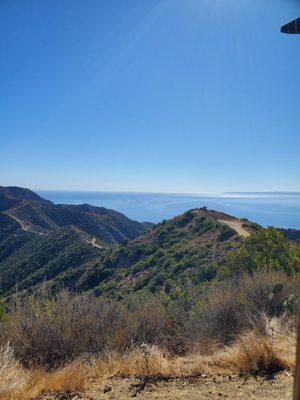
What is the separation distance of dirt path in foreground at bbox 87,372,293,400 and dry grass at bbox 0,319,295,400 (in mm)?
207

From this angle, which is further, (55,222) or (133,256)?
(55,222)

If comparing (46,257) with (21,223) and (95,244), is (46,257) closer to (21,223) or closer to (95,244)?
(95,244)

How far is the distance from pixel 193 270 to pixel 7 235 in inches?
2321

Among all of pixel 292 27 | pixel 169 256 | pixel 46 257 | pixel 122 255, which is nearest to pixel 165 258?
pixel 169 256

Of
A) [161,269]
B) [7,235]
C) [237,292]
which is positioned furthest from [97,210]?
[237,292]

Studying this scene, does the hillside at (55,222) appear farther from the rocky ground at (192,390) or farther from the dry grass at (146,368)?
the rocky ground at (192,390)

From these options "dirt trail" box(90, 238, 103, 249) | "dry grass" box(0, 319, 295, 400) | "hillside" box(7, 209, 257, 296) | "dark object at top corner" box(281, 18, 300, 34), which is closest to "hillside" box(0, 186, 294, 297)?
"hillside" box(7, 209, 257, 296)

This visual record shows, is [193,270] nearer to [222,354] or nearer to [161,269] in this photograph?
[161,269]

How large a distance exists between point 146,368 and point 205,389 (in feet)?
3.32

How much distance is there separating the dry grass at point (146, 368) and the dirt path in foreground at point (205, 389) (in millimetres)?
207

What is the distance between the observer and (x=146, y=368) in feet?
18.3

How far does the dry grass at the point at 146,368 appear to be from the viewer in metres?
4.92

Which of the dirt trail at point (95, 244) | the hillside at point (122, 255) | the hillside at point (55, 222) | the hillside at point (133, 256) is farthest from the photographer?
the hillside at point (55, 222)

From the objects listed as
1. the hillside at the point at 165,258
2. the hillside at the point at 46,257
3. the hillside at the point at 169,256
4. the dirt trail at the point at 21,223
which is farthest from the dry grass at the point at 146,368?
the dirt trail at the point at 21,223
